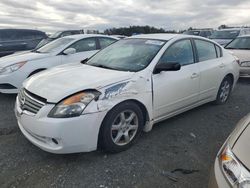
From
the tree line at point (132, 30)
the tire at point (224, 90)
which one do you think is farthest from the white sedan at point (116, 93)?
the tree line at point (132, 30)

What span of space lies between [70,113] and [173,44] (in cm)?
207

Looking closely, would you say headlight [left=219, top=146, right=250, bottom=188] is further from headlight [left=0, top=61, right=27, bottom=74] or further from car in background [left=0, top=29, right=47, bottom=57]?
car in background [left=0, top=29, right=47, bottom=57]

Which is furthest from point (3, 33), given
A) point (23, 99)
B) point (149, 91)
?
point (149, 91)

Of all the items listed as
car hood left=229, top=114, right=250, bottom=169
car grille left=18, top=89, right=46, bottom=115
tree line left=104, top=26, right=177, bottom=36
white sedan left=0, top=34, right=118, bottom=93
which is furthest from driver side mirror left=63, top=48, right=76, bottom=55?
tree line left=104, top=26, right=177, bottom=36

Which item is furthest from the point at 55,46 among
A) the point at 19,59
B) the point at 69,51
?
the point at 19,59

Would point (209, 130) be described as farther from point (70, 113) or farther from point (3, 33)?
point (3, 33)

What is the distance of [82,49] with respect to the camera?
656 centimetres

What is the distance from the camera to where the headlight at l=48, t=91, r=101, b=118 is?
2801 millimetres

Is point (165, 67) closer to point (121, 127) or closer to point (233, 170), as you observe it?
point (121, 127)

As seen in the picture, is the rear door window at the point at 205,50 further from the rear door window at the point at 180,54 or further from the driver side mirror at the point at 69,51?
the driver side mirror at the point at 69,51

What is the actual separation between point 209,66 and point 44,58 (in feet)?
11.8

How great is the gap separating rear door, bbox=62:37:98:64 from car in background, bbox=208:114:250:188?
4.85 meters

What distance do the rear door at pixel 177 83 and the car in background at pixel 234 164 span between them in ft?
5.48

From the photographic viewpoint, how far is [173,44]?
4.02 m
